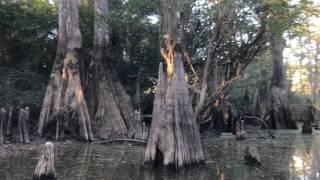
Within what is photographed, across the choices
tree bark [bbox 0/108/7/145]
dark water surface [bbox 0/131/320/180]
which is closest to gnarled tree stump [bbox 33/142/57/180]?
dark water surface [bbox 0/131/320/180]

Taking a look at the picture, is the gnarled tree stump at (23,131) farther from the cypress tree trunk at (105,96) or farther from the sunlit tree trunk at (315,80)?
the sunlit tree trunk at (315,80)

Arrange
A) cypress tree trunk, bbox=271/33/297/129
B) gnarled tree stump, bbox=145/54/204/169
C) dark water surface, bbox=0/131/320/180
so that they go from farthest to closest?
cypress tree trunk, bbox=271/33/297/129
gnarled tree stump, bbox=145/54/204/169
dark water surface, bbox=0/131/320/180

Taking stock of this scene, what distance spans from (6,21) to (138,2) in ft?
20.9

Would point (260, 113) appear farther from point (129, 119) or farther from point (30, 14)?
point (30, 14)

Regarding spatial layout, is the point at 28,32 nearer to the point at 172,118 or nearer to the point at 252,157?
the point at 172,118

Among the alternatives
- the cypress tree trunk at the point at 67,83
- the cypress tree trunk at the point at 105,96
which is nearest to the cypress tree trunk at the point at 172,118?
the cypress tree trunk at the point at 105,96

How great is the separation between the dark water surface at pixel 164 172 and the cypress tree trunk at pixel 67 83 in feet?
5.94

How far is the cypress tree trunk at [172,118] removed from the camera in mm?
10930

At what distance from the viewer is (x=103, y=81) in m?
19.5

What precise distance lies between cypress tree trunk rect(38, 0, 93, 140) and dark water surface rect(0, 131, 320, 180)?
5.94 ft

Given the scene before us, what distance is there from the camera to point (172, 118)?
36.4 ft

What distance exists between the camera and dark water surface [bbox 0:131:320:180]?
10375mm

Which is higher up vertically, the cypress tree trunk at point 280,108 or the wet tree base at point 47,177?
the cypress tree trunk at point 280,108

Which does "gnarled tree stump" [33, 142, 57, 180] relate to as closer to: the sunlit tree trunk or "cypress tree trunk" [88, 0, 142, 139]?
"cypress tree trunk" [88, 0, 142, 139]
